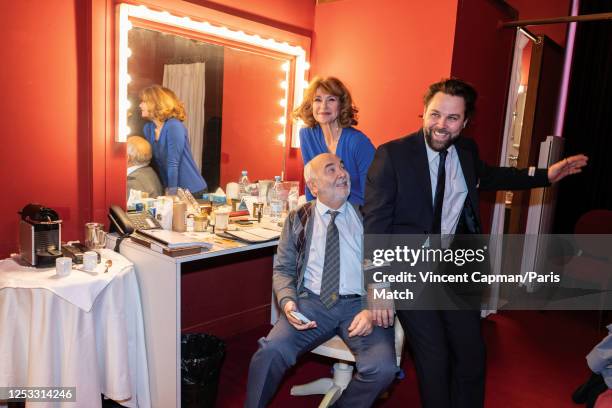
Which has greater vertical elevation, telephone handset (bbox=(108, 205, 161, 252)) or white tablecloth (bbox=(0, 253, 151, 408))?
telephone handset (bbox=(108, 205, 161, 252))

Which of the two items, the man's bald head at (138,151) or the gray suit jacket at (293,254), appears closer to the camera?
the gray suit jacket at (293,254)

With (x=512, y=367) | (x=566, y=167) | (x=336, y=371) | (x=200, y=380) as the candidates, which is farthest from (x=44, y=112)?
(x=512, y=367)

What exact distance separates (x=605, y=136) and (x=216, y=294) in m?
3.58

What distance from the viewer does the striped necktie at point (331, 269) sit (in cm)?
202

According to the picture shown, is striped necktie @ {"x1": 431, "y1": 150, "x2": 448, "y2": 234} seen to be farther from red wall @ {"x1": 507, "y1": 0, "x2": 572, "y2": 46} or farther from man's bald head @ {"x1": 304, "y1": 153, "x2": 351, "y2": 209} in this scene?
red wall @ {"x1": 507, "y1": 0, "x2": 572, "y2": 46}

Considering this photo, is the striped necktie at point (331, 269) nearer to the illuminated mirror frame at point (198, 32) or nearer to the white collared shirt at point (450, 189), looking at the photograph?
the white collared shirt at point (450, 189)

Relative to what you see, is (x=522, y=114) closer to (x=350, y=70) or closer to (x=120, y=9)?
(x=350, y=70)

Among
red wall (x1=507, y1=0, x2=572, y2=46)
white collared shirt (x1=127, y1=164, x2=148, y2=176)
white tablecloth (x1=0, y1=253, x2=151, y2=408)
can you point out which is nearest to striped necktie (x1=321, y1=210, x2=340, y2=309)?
white tablecloth (x1=0, y1=253, x2=151, y2=408)

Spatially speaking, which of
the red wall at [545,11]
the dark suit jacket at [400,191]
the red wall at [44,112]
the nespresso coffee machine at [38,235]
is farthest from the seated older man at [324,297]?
the red wall at [545,11]

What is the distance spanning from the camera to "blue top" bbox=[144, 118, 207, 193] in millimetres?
2549

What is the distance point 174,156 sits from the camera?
8.68 ft

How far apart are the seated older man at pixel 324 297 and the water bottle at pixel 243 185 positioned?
938 mm

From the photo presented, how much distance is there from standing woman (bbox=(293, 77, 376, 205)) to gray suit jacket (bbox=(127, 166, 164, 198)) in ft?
2.67

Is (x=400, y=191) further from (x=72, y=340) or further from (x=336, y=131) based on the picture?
(x=72, y=340)
